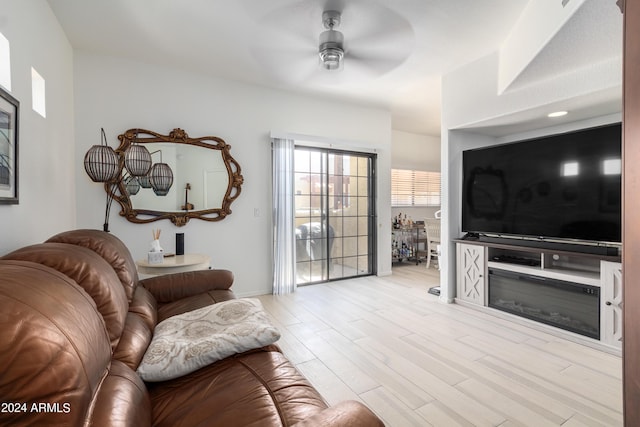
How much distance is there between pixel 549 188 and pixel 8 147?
4.01 meters

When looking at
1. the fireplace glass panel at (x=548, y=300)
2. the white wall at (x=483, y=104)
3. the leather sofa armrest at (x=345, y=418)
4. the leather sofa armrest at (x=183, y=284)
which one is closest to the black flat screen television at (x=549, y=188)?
the white wall at (x=483, y=104)

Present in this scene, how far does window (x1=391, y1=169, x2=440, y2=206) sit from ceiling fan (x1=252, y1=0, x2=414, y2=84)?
3229mm

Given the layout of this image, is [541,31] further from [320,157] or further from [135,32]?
[135,32]

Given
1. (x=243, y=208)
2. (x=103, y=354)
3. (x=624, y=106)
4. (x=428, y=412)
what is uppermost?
(x=624, y=106)

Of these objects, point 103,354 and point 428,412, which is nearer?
point 103,354

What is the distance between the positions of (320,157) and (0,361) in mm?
4183

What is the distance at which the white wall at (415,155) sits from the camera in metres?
6.34

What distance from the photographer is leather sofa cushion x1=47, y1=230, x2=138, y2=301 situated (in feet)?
5.14

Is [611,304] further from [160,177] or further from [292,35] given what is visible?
[160,177]

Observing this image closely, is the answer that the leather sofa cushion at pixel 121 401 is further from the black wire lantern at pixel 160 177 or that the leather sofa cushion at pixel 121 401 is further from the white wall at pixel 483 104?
the white wall at pixel 483 104

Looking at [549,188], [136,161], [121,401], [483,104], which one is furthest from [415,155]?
[121,401]

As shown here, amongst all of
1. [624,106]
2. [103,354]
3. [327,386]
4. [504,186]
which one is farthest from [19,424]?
Answer: [504,186]

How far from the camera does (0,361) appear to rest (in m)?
0.54

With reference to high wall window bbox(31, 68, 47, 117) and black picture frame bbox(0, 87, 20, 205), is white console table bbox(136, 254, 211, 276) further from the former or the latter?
high wall window bbox(31, 68, 47, 117)
